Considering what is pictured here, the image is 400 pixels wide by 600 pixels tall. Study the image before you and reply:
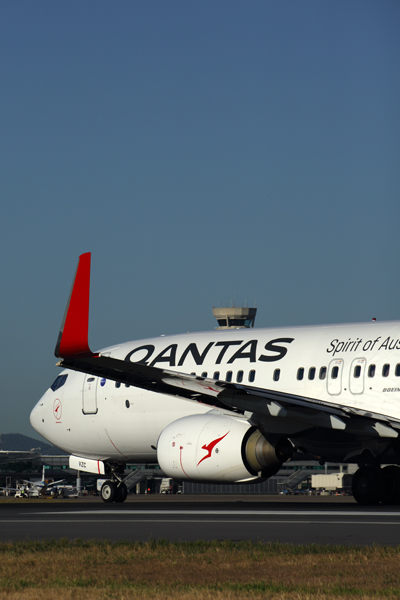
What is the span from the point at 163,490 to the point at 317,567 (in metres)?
82.1

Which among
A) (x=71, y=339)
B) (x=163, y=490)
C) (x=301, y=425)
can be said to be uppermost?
(x=71, y=339)

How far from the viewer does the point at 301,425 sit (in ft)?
65.6

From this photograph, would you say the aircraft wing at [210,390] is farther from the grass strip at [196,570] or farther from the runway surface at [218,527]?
the grass strip at [196,570]

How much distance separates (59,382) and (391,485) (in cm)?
1099

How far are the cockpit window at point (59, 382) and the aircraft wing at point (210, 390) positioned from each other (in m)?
8.18

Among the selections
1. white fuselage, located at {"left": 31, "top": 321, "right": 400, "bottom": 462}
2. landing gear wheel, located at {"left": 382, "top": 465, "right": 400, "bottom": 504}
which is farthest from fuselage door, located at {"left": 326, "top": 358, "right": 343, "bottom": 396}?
landing gear wheel, located at {"left": 382, "top": 465, "right": 400, "bottom": 504}

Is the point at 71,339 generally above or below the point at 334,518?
above

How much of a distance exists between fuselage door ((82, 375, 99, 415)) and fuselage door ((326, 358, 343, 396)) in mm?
7795

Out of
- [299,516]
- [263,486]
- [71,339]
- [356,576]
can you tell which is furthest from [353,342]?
[263,486]

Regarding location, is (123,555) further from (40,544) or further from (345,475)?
(345,475)

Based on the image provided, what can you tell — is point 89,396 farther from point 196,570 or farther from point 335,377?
point 196,570

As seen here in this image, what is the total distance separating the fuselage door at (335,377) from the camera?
68.5 ft

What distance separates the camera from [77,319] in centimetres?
1761

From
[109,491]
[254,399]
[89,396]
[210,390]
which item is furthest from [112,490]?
[254,399]
